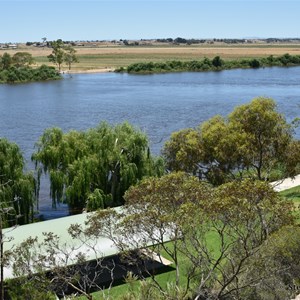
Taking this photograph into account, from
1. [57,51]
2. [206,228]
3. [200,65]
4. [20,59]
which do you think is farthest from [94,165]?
[200,65]

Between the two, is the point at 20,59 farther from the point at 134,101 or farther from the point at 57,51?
the point at 134,101

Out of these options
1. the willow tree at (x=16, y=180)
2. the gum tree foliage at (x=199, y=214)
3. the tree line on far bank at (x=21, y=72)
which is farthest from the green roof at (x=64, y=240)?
the tree line on far bank at (x=21, y=72)

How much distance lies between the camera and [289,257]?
16.5m

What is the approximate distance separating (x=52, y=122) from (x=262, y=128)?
28892 mm

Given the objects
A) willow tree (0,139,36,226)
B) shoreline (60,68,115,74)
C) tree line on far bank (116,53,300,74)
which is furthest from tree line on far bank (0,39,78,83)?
willow tree (0,139,36,226)

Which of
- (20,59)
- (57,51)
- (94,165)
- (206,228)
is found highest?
(57,51)

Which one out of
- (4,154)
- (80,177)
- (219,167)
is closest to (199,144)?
(219,167)

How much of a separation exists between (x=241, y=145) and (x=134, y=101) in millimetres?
39011

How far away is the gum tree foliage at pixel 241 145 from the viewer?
27.7 m

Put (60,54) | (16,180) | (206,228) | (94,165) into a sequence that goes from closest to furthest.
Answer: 1. (206,228)
2. (16,180)
3. (94,165)
4. (60,54)

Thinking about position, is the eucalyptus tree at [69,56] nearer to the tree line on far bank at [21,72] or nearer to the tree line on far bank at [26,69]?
the tree line on far bank at [26,69]

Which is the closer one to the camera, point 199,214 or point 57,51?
point 199,214

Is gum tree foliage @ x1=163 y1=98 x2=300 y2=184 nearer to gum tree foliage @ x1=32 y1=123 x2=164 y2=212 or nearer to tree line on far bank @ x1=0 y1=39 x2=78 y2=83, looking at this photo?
gum tree foliage @ x1=32 y1=123 x2=164 y2=212

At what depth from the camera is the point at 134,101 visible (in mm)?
65750
